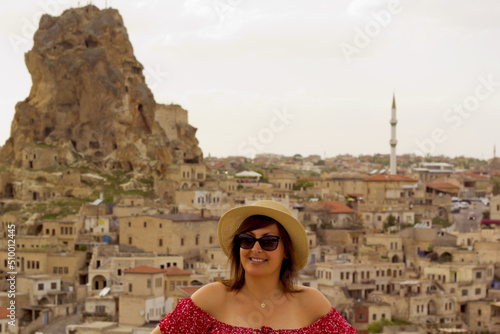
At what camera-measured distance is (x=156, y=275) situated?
91.6 ft

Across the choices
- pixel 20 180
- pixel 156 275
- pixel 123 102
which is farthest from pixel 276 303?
pixel 123 102

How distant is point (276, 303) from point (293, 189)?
5311cm

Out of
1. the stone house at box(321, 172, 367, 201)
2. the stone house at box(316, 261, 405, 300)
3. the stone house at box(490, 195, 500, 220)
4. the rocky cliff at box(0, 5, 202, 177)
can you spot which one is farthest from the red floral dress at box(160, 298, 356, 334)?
the stone house at box(321, 172, 367, 201)

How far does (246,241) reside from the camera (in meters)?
3.34

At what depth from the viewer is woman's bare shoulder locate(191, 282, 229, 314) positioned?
3.30 metres

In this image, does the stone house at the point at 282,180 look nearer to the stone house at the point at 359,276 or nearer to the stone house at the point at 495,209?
the stone house at the point at 495,209

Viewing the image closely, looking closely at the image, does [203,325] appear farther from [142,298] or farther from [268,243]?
[142,298]

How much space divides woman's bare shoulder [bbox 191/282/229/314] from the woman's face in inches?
5.2

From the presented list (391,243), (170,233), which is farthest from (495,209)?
(170,233)

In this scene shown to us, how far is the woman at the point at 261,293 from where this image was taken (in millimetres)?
3258

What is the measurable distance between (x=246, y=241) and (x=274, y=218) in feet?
0.49

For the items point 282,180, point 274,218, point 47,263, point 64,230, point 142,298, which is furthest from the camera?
point 282,180

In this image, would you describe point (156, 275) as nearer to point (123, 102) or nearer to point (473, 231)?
point (473, 231)

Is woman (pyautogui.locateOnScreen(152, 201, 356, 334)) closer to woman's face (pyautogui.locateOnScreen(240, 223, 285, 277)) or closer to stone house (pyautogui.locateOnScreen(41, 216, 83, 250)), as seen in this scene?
woman's face (pyautogui.locateOnScreen(240, 223, 285, 277))
